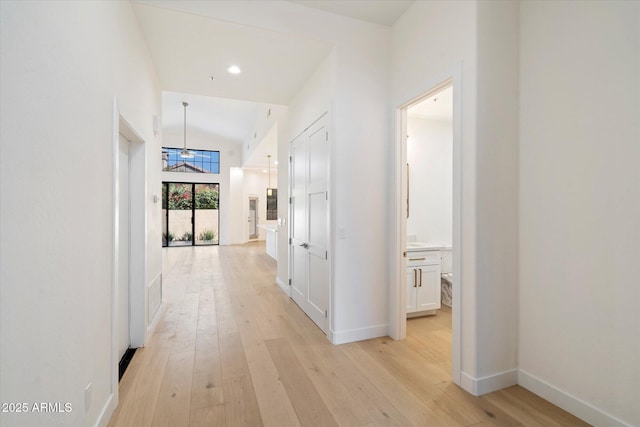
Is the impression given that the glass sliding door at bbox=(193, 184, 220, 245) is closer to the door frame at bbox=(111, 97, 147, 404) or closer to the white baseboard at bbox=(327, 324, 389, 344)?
the door frame at bbox=(111, 97, 147, 404)

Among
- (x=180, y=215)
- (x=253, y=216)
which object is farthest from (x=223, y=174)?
(x=253, y=216)

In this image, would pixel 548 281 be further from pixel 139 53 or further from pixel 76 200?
pixel 139 53

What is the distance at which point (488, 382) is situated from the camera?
6.95 ft

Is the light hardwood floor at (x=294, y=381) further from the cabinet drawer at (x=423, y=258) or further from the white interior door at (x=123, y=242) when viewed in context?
the cabinet drawer at (x=423, y=258)

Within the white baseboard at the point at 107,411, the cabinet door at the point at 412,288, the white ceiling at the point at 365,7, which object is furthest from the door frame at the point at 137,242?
the cabinet door at the point at 412,288

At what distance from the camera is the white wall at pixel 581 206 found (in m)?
1.68

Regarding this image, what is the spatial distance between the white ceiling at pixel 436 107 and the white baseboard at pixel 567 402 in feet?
10.0

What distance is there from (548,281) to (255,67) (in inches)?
138

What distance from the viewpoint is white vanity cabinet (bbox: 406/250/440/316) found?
356 cm

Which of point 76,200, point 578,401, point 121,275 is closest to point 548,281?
point 578,401

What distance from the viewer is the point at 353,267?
2994 millimetres

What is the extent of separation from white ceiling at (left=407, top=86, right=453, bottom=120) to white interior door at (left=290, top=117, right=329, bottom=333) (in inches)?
56.1

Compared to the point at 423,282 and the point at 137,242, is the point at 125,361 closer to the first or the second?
the point at 137,242

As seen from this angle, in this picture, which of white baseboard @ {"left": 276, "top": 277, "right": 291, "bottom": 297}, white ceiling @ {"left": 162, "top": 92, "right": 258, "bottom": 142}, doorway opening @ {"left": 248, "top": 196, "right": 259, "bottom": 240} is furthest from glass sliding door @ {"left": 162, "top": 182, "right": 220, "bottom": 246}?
white baseboard @ {"left": 276, "top": 277, "right": 291, "bottom": 297}
